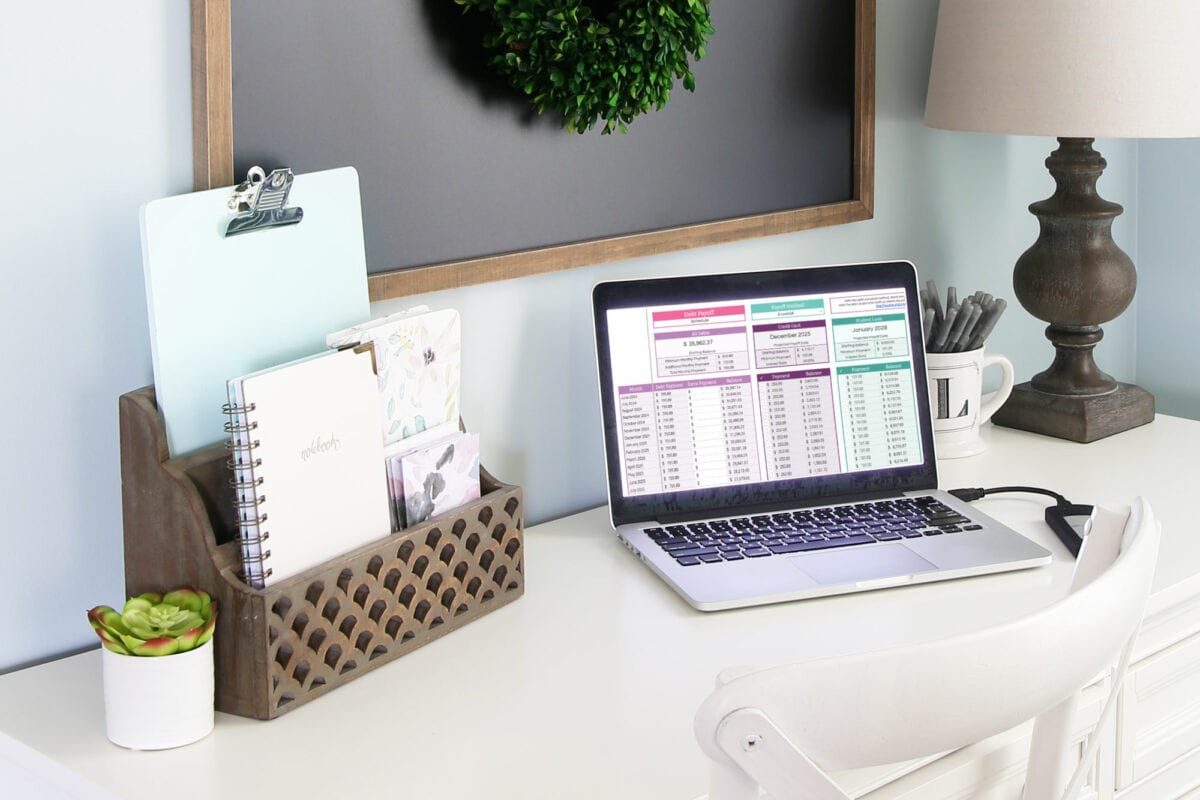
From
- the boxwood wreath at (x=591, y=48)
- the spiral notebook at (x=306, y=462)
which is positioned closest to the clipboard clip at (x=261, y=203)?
the spiral notebook at (x=306, y=462)

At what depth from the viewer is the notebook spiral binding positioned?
892mm

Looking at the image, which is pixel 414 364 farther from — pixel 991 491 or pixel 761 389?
pixel 991 491

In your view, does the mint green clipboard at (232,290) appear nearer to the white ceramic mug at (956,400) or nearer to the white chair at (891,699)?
the white chair at (891,699)

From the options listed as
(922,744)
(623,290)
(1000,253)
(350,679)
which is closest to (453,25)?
(623,290)

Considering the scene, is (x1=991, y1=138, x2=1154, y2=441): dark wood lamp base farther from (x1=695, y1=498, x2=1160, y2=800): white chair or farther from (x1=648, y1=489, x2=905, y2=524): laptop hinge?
(x1=695, y1=498, x2=1160, y2=800): white chair

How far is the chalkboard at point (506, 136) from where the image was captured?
3.42 ft

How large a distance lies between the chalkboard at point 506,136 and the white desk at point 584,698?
0.31m

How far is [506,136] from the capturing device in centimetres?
122

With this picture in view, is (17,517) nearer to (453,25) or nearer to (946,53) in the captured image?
(453,25)

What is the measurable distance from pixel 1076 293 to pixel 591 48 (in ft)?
2.40

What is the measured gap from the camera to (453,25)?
115 centimetres

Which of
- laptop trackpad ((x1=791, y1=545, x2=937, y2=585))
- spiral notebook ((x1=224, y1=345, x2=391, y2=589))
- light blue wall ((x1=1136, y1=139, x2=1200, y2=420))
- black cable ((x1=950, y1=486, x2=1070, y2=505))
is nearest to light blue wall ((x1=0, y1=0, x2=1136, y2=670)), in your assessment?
spiral notebook ((x1=224, y1=345, x2=391, y2=589))

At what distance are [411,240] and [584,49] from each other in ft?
0.75

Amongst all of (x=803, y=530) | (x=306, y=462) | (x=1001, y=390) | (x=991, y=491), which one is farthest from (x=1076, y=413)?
(x=306, y=462)
